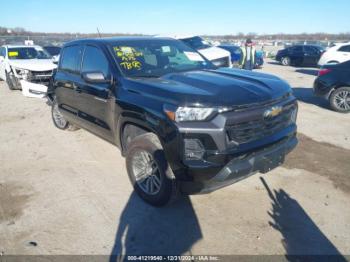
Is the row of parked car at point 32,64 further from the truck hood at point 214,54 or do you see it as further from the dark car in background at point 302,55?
the dark car in background at point 302,55

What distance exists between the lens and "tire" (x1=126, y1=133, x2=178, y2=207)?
3368 millimetres

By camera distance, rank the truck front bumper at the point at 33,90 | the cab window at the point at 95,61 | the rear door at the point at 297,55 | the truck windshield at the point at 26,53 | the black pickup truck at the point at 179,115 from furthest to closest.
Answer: the rear door at the point at 297,55, the truck windshield at the point at 26,53, the truck front bumper at the point at 33,90, the cab window at the point at 95,61, the black pickup truck at the point at 179,115

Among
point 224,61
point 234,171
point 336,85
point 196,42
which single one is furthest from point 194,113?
point 196,42

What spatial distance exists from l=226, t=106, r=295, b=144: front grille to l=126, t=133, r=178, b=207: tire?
2.64 feet

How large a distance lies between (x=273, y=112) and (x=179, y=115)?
3.61ft

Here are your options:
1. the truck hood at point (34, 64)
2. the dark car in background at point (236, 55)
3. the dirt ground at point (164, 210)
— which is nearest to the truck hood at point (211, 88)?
the dirt ground at point (164, 210)

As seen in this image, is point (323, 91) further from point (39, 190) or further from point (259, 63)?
point (259, 63)

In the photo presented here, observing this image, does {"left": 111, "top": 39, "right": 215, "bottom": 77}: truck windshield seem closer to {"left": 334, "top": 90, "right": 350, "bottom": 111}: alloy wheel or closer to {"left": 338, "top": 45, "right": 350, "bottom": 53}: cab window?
{"left": 334, "top": 90, "right": 350, "bottom": 111}: alloy wheel

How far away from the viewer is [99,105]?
444cm

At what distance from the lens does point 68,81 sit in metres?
5.31

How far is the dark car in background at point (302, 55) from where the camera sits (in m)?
20.1

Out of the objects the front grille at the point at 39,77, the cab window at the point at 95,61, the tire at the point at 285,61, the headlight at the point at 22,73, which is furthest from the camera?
the tire at the point at 285,61

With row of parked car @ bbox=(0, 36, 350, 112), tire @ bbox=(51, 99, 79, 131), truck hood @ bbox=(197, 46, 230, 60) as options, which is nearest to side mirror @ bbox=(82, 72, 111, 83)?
tire @ bbox=(51, 99, 79, 131)

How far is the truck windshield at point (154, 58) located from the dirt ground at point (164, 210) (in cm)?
162
